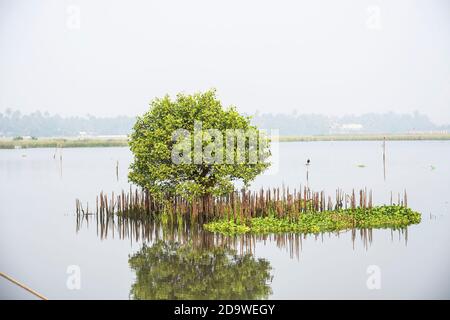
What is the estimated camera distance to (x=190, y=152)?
23.6 m

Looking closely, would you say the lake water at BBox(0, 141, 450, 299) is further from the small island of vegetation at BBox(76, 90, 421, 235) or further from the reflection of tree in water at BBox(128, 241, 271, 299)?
→ the small island of vegetation at BBox(76, 90, 421, 235)

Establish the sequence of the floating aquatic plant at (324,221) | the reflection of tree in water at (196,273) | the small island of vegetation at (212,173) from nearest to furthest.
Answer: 1. the reflection of tree in water at (196,273)
2. the floating aquatic plant at (324,221)
3. the small island of vegetation at (212,173)

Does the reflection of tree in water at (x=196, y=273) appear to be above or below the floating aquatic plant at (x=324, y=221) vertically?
below

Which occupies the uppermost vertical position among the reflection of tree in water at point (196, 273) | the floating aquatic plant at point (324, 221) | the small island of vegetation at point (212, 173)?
the small island of vegetation at point (212, 173)

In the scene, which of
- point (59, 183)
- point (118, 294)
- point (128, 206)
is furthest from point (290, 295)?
point (59, 183)

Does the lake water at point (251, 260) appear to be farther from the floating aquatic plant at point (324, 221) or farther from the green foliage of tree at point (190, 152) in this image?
the green foliage of tree at point (190, 152)

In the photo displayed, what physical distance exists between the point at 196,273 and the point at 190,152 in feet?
22.4

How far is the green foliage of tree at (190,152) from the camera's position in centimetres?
2398

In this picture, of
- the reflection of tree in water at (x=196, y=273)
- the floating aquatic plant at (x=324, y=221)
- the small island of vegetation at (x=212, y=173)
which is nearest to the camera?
the reflection of tree in water at (x=196, y=273)

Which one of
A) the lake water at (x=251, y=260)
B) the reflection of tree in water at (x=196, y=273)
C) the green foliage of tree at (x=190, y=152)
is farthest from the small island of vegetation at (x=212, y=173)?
the reflection of tree in water at (x=196, y=273)

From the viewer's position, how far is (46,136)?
143 m

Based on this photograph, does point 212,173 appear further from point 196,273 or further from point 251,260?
point 196,273

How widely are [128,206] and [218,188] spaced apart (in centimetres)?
445

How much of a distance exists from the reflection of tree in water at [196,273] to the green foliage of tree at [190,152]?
355cm
